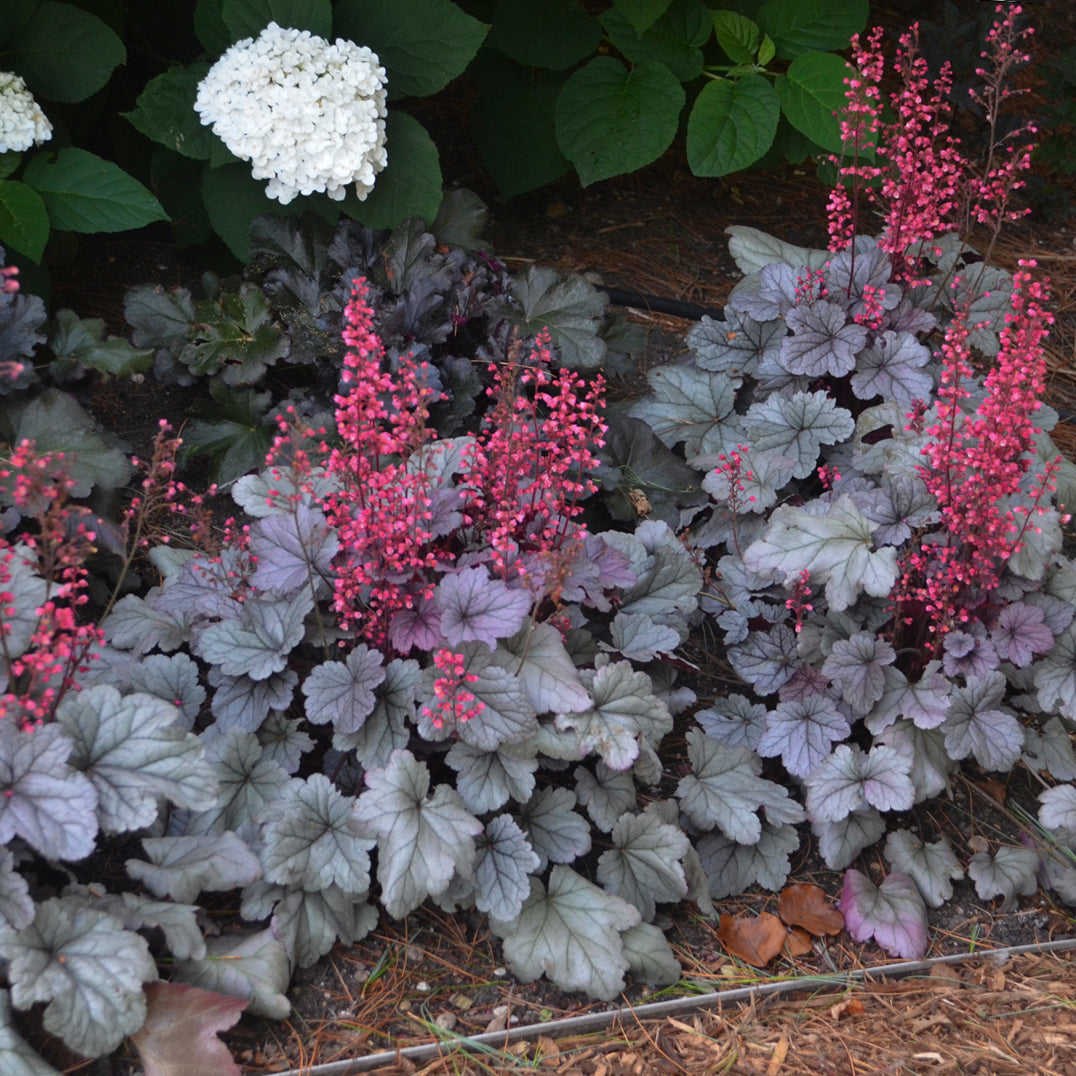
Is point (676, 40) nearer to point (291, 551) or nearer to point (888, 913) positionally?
point (291, 551)

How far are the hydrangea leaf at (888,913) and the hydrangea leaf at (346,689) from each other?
3.20 feet

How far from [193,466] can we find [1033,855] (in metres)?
2.17

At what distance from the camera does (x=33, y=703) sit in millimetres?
1743

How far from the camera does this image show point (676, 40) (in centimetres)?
333

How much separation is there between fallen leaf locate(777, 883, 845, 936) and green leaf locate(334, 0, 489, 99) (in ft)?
6.66

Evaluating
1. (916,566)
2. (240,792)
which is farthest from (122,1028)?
(916,566)

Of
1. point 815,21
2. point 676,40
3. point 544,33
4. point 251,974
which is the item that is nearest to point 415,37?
point 544,33

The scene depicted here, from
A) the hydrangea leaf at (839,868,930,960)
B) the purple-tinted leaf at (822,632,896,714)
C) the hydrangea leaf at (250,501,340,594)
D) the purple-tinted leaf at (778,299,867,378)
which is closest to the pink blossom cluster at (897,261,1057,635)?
the purple-tinted leaf at (822,632,896,714)

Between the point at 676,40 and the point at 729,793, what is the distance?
7.31 feet

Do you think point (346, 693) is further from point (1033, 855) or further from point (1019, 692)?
point (1019, 692)

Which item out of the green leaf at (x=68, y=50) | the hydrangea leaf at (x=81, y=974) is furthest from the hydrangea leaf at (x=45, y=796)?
the green leaf at (x=68, y=50)

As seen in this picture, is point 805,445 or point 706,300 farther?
point 706,300

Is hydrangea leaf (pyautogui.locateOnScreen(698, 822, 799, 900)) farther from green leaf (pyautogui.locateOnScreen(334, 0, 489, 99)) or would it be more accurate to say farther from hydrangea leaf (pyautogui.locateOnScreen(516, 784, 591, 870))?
green leaf (pyautogui.locateOnScreen(334, 0, 489, 99))

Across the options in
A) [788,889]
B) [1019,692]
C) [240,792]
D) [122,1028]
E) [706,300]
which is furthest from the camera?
[706,300]
